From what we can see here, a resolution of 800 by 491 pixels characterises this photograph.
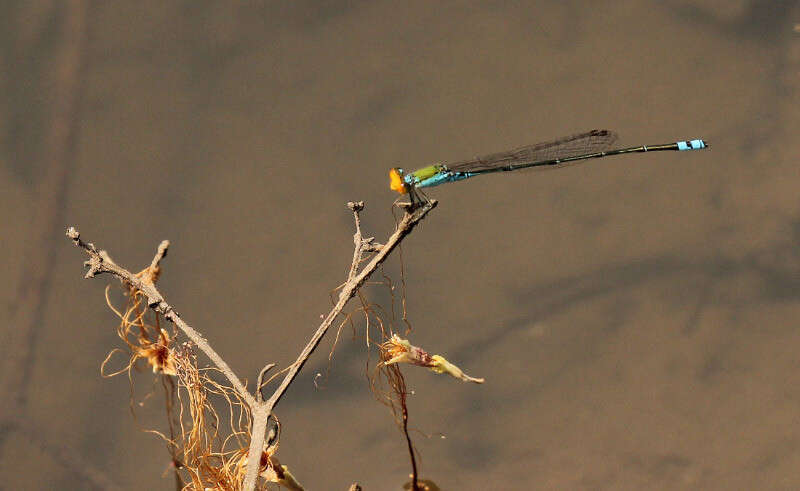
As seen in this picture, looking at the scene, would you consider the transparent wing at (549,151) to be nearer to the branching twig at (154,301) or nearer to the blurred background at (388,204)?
the blurred background at (388,204)

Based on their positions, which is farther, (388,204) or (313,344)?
(388,204)

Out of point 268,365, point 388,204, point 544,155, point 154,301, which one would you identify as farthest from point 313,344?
point 388,204

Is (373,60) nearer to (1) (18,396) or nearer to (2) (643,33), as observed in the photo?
(2) (643,33)

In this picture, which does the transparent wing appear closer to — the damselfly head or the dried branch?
the damselfly head

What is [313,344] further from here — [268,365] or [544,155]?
[544,155]

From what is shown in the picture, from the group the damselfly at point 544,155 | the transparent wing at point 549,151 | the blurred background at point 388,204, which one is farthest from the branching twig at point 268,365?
the blurred background at point 388,204
